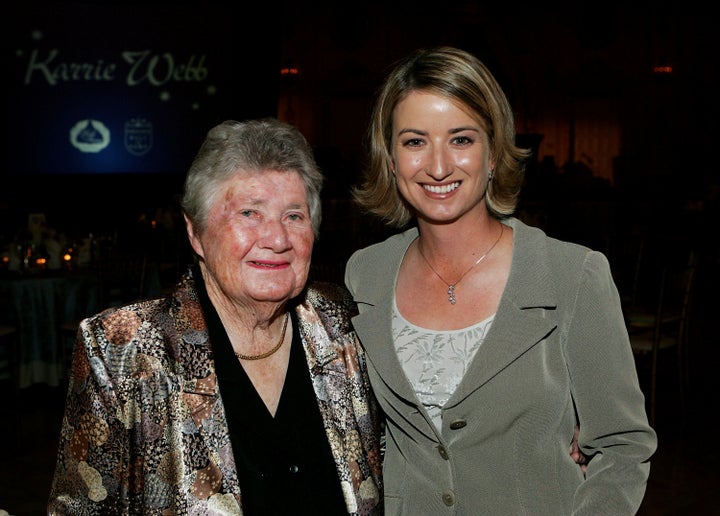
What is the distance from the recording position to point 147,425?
5.20ft

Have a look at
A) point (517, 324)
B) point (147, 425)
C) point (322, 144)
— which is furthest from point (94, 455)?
point (322, 144)

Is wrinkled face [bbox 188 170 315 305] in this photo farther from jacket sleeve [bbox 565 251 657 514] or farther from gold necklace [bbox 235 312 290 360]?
jacket sleeve [bbox 565 251 657 514]

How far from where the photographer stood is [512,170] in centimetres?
189

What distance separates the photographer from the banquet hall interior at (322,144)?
5914mm

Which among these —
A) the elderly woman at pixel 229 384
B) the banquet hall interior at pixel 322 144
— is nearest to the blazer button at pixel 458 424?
the elderly woman at pixel 229 384

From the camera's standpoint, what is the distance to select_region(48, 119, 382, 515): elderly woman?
158cm

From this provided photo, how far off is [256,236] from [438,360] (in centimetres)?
48

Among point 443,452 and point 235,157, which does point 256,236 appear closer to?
point 235,157

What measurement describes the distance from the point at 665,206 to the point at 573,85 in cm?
405

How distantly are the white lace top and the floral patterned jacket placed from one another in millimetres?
222

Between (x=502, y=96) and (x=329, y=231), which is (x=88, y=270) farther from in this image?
(x=502, y=96)

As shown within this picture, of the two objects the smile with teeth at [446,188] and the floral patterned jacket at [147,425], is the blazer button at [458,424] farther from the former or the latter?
the smile with teeth at [446,188]

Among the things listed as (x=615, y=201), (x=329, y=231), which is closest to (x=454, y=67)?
(x=329, y=231)

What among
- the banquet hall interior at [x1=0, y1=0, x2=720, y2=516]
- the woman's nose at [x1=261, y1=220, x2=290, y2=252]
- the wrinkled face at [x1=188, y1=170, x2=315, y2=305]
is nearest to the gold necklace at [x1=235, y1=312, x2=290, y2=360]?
the wrinkled face at [x1=188, y1=170, x2=315, y2=305]
